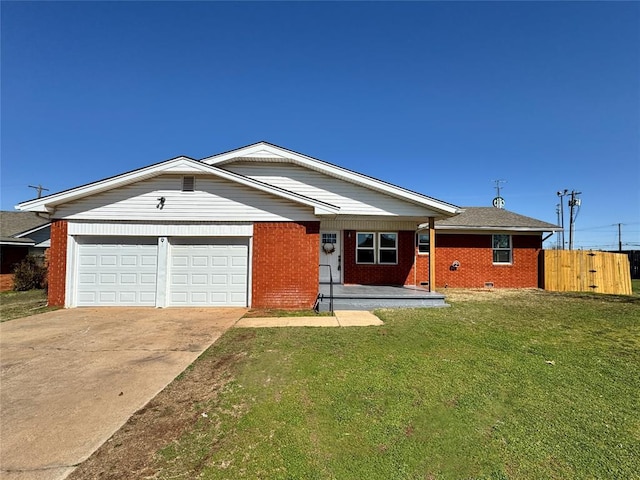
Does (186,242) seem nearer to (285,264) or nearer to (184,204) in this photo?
(184,204)

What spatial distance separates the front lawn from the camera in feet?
8.80

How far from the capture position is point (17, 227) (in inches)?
699

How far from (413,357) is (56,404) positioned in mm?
5067

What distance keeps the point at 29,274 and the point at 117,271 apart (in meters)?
9.11

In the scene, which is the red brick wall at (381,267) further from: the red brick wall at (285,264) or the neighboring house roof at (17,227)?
the neighboring house roof at (17,227)

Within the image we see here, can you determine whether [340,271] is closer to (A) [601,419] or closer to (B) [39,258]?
(A) [601,419]

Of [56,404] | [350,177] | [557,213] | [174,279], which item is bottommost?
[56,404]

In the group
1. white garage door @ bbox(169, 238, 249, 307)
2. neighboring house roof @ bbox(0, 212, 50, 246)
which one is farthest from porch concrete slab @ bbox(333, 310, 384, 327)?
neighboring house roof @ bbox(0, 212, 50, 246)

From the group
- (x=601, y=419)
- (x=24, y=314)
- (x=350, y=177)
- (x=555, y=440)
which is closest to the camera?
(x=555, y=440)

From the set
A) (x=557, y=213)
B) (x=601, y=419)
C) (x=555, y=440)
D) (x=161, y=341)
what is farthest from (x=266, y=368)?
(x=557, y=213)

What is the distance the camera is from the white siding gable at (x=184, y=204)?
33.8ft

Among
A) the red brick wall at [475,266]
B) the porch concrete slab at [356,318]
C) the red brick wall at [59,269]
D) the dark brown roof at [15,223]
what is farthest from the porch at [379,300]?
the dark brown roof at [15,223]

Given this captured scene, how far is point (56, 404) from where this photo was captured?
3908mm

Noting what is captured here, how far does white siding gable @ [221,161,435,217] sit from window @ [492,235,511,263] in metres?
6.70
